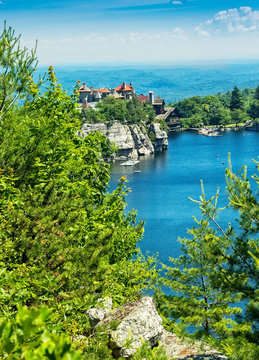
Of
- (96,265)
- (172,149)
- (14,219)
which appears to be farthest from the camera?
(172,149)

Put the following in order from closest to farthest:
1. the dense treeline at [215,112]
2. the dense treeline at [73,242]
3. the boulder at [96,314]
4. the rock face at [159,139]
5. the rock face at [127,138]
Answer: the dense treeline at [73,242], the boulder at [96,314], the rock face at [127,138], the rock face at [159,139], the dense treeline at [215,112]

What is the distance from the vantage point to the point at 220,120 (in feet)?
426

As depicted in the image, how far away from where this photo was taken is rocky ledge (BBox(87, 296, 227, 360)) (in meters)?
8.55

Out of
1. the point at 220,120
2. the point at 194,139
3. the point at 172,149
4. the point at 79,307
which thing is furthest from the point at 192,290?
the point at 220,120

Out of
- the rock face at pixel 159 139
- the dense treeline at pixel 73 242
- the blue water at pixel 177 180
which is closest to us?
the dense treeline at pixel 73 242

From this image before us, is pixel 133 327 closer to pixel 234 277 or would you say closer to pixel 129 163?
pixel 234 277

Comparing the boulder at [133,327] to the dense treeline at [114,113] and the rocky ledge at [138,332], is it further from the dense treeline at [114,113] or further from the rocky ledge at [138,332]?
the dense treeline at [114,113]

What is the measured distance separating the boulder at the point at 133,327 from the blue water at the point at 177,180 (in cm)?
2668

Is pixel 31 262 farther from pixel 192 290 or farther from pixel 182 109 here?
pixel 182 109

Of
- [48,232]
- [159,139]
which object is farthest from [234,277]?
[159,139]

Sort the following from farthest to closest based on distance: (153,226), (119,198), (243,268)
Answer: (153,226) → (119,198) → (243,268)

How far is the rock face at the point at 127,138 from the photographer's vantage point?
92.1 metres

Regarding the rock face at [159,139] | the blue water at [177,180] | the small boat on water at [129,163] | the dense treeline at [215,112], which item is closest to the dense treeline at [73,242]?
the blue water at [177,180]

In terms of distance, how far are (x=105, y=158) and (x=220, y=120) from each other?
52.6 meters
